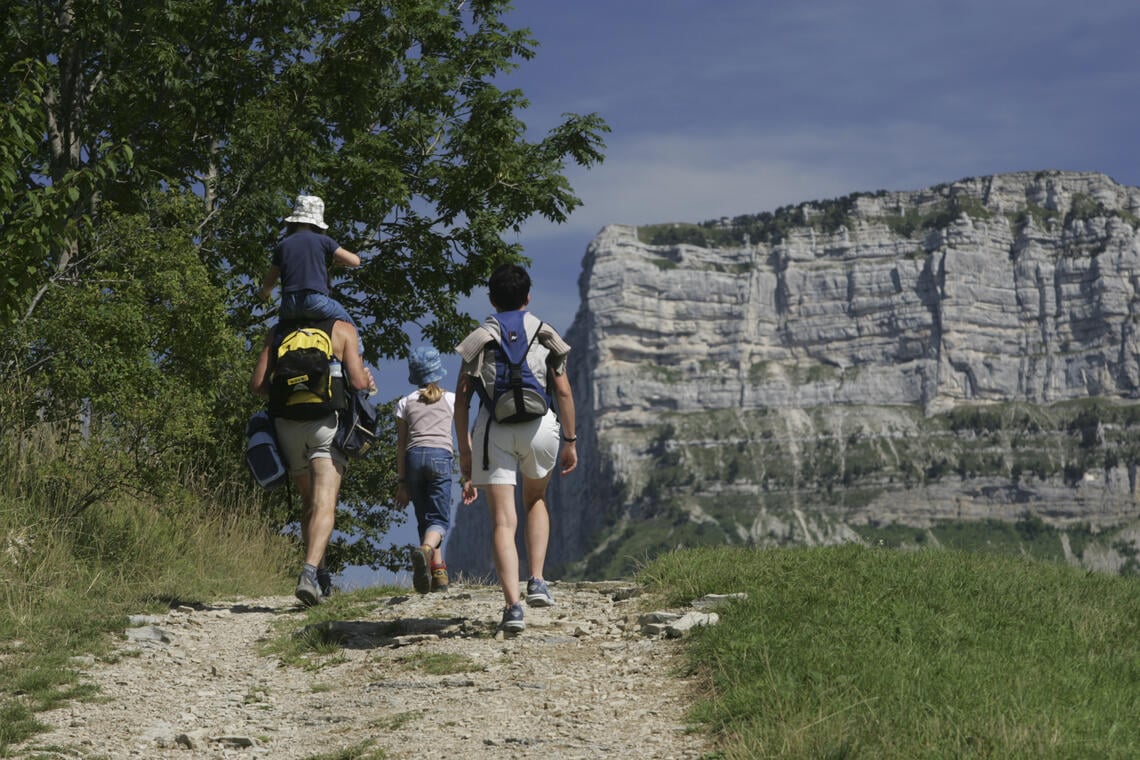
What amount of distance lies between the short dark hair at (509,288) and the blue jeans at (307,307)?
1373 millimetres

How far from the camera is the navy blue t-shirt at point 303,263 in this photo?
9.13 metres

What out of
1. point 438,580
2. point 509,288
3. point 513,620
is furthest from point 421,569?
point 509,288

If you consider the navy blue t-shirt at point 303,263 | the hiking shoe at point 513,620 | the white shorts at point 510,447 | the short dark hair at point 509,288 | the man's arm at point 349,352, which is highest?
the navy blue t-shirt at point 303,263

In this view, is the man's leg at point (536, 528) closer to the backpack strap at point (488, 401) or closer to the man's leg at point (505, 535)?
the man's leg at point (505, 535)

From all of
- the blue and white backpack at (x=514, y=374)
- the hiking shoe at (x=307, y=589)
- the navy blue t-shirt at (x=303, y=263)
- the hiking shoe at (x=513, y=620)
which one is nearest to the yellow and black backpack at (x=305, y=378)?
the navy blue t-shirt at (x=303, y=263)

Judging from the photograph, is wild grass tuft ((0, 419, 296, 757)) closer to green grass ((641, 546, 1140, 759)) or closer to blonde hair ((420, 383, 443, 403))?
blonde hair ((420, 383, 443, 403))

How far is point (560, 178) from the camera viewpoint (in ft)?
71.7

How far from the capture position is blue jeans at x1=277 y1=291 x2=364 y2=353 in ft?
29.8

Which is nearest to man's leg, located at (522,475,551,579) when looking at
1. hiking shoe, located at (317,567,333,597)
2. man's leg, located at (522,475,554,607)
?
man's leg, located at (522,475,554,607)

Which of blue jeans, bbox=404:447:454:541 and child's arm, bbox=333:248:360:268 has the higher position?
child's arm, bbox=333:248:360:268

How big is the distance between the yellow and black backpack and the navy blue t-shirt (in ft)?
1.05

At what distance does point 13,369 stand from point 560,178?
1222 cm

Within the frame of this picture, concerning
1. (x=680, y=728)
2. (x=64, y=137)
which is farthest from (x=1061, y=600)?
(x=64, y=137)

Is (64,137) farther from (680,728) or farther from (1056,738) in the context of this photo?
(1056,738)
